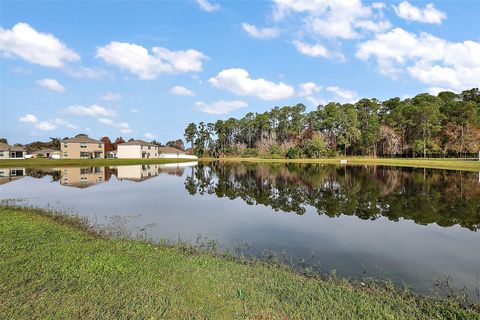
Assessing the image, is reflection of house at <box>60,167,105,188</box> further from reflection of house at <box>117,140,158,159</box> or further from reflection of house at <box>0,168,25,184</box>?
reflection of house at <box>117,140,158,159</box>

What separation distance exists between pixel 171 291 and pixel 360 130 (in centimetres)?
10849

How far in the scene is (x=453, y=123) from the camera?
83.6 meters

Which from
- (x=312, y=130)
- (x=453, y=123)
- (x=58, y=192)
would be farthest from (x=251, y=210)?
(x=312, y=130)

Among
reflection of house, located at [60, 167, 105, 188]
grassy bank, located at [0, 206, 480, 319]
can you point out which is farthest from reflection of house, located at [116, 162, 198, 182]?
grassy bank, located at [0, 206, 480, 319]

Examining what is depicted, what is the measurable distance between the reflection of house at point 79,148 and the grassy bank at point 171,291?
9392 cm

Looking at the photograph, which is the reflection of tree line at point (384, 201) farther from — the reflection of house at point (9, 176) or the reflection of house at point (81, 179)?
the reflection of house at point (9, 176)

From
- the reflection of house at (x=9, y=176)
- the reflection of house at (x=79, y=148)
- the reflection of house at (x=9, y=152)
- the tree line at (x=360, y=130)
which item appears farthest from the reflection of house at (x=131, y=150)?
the reflection of house at (x=9, y=176)

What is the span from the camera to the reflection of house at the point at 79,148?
9350 cm

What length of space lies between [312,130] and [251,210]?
100.0 metres

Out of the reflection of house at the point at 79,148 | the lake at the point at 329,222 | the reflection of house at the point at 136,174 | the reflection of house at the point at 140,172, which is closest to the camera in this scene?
the lake at the point at 329,222

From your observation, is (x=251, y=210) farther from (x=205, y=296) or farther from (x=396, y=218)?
(x=205, y=296)

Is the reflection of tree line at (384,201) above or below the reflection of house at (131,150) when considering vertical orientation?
below

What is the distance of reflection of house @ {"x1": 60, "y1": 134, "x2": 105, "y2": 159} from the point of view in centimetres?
9350

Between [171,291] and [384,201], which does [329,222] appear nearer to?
[384,201]
